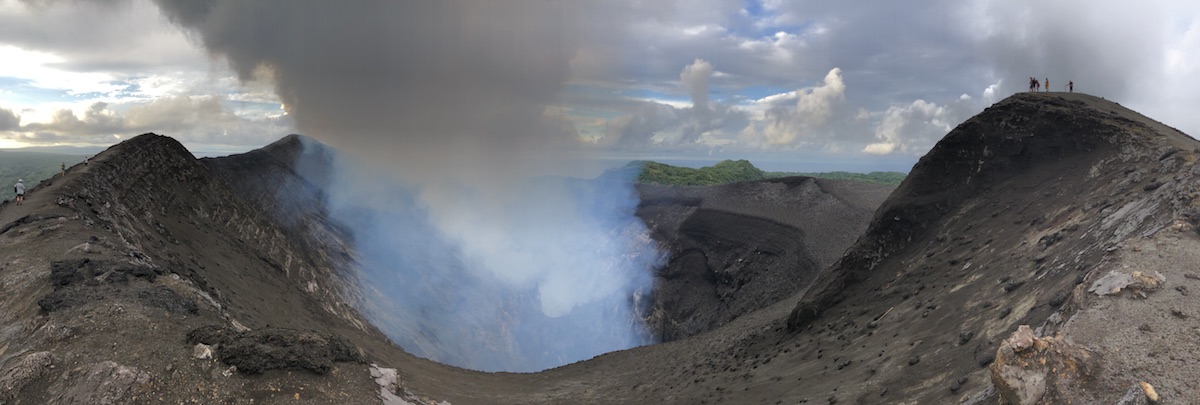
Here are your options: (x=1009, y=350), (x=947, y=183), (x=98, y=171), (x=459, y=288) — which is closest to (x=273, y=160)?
(x=459, y=288)

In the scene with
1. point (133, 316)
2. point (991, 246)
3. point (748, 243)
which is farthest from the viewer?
point (748, 243)

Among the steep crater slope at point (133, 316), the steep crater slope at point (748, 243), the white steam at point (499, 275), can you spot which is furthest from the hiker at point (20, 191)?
the steep crater slope at point (748, 243)

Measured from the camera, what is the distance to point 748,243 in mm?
60031

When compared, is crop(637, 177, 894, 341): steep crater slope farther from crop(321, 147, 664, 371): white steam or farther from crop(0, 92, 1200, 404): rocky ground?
crop(0, 92, 1200, 404): rocky ground

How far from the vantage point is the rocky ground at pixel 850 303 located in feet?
34.2

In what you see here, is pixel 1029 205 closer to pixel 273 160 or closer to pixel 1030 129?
pixel 1030 129

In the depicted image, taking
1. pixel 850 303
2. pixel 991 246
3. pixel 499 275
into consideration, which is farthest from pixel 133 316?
pixel 499 275

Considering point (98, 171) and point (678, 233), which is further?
point (678, 233)

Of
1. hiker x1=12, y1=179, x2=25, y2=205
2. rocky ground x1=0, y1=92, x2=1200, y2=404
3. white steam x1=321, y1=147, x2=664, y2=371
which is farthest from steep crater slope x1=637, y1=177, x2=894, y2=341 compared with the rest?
hiker x1=12, y1=179, x2=25, y2=205

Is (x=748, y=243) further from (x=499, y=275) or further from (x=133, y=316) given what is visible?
(x=133, y=316)

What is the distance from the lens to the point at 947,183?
28531mm

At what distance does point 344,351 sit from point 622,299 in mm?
54094

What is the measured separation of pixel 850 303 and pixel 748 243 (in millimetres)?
34135

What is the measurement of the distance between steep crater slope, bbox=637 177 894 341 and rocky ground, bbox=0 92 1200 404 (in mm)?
16411
